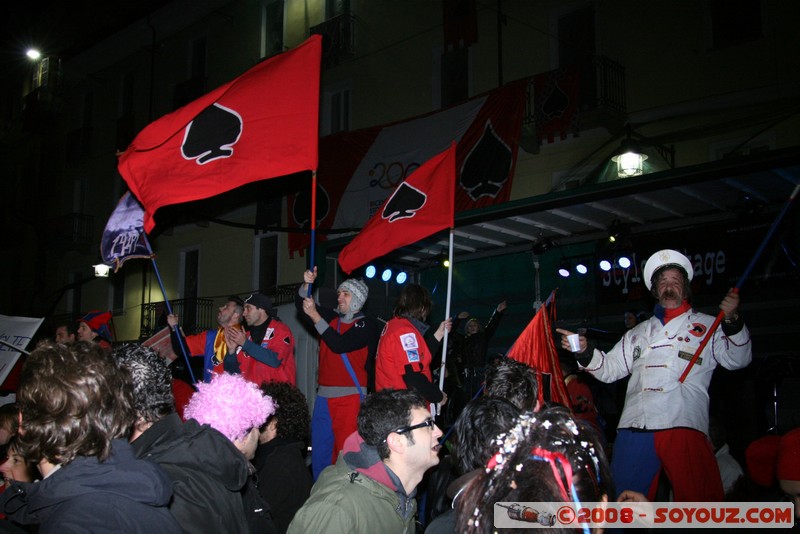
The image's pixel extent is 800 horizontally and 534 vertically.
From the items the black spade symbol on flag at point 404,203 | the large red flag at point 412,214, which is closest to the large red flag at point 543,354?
the large red flag at point 412,214

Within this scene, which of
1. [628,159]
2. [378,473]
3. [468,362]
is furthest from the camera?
[628,159]

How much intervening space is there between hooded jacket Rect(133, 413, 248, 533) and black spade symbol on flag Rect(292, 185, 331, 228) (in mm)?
13865

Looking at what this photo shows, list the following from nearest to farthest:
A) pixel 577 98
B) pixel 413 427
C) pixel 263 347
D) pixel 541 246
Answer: pixel 413 427, pixel 263 347, pixel 541 246, pixel 577 98

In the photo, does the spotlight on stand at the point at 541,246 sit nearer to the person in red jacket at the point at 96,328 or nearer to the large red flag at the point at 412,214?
the large red flag at the point at 412,214

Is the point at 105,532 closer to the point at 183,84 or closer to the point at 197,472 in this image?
the point at 197,472

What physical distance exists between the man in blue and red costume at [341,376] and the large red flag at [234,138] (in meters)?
1.44

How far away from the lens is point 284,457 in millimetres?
4906

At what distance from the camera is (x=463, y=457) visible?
3723 mm

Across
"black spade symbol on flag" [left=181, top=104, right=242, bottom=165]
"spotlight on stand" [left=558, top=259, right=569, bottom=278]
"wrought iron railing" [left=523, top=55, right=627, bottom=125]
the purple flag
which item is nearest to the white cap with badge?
"black spade symbol on flag" [left=181, top=104, right=242, bottom=165]

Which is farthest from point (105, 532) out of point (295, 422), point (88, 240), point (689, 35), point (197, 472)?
point (88, 240)

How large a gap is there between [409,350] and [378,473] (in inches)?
121

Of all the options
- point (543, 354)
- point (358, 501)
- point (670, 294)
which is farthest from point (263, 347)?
point (358, 501)

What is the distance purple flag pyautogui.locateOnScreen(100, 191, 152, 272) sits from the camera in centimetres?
755

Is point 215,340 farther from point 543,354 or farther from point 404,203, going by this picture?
point 543,354
